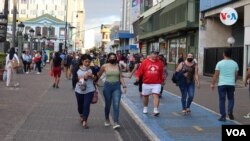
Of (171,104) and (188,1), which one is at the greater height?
(188,1)

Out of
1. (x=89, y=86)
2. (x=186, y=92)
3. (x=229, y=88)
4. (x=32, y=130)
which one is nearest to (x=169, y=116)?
(x=186, y=92)

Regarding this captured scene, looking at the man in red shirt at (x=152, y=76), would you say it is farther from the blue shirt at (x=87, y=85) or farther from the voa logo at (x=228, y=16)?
the voa logo at (x=228, y=16)

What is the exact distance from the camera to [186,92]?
46.6 feet

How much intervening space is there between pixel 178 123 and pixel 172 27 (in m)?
36.2

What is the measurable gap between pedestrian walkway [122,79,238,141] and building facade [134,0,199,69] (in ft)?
54.6

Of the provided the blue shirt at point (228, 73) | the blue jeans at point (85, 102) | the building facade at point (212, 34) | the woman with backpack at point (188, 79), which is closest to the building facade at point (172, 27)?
the building facade at point (212, 34)

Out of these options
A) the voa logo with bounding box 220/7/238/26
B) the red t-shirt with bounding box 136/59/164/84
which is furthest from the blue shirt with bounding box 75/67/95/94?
the voa logo with bounding box 220/7/238/26

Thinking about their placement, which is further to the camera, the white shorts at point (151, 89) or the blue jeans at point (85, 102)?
the white shorts at point (151, 89)

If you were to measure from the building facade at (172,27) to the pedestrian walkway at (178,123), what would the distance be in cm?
1663

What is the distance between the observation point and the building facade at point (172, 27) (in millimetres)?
42312

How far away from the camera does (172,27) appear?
48.0m

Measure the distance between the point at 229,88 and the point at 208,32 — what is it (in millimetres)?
28267

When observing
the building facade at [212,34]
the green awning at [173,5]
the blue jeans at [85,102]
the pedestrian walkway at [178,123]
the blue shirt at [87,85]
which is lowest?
the pedestrian walkway at [178,123]

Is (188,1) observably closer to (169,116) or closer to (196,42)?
(196,42)
